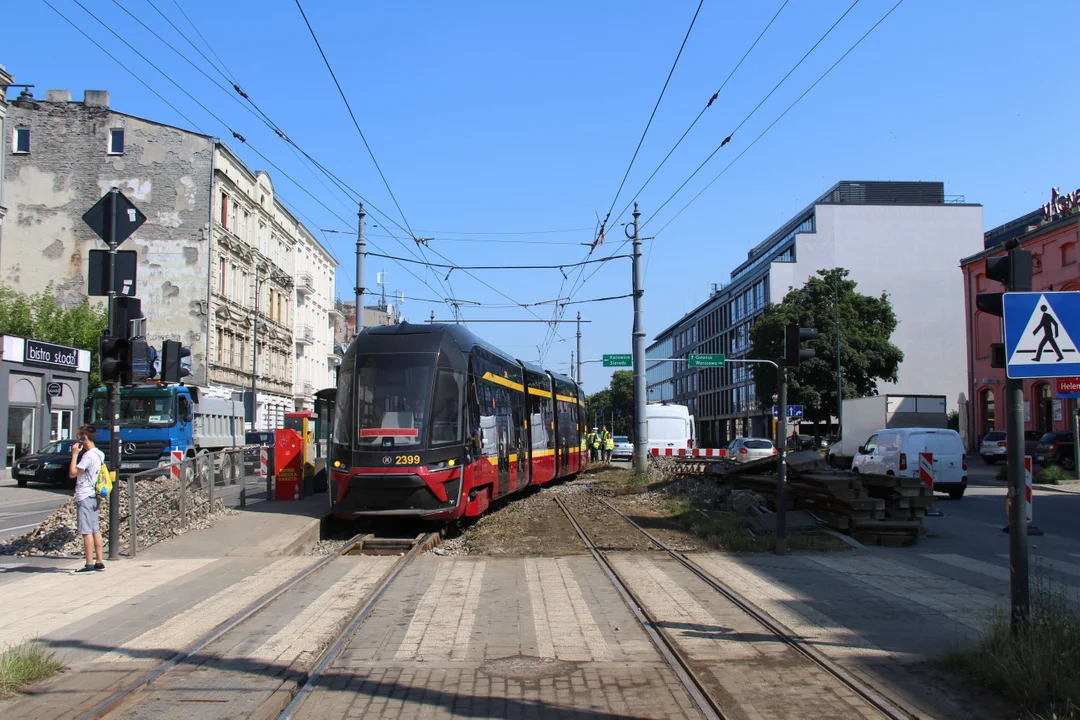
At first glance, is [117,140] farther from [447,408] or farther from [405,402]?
[447,408]

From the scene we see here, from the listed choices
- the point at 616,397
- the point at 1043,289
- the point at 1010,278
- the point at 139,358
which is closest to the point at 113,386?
the point at 139,358

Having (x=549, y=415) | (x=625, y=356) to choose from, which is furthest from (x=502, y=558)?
(x=625, y=356)

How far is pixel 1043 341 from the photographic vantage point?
21.5ft

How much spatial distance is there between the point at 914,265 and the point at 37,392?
6219 centimetres

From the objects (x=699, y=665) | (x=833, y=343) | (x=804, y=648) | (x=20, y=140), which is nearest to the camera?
(x=699, y=665)

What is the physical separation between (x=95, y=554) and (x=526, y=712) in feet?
25.5

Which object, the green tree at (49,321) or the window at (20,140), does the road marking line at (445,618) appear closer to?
the green tree at (49,321)

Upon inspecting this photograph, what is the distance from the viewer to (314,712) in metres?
5.43

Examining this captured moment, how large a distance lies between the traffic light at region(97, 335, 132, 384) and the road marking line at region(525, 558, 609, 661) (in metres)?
5.73

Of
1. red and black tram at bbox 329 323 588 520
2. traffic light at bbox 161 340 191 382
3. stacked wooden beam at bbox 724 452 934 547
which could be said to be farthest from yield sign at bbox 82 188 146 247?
stacked wooden beam at bbox 724 452 934 547

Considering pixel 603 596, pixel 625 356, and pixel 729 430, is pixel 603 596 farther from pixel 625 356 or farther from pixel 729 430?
pixel 729 430

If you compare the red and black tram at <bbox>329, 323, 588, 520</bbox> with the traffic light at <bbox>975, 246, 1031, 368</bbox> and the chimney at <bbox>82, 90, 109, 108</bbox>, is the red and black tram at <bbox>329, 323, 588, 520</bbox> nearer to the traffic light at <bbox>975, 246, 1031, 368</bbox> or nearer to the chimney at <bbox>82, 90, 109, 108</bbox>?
the traffic light at <bbox>975, 246, 1031, 368</bbox>

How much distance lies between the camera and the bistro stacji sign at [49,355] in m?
32.3

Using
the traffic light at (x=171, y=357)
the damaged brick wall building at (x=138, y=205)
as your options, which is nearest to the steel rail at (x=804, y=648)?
the traffic light at (x=171, y=357)
